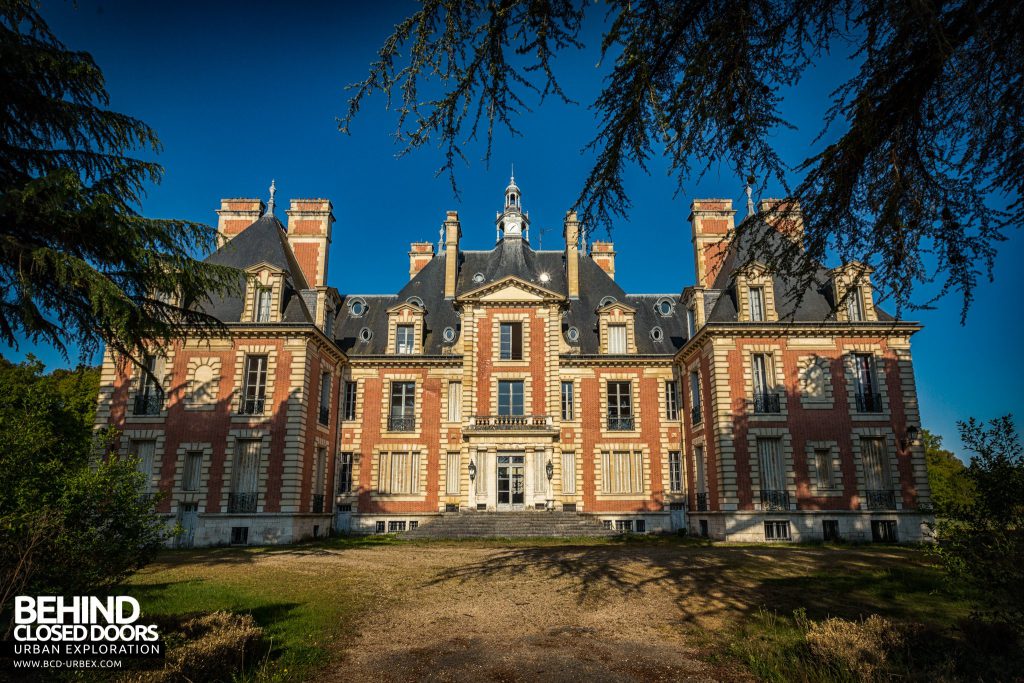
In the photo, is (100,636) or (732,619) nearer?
(100,636)

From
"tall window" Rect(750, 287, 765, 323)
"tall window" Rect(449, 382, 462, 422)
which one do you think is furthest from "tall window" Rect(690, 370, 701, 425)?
"tall window" Rect(449, 382, 462, 422)

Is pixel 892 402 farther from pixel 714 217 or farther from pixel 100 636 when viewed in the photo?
pixel 100 636

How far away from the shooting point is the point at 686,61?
496 cm

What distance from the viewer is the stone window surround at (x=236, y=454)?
69.7ft

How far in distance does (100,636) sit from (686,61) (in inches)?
277

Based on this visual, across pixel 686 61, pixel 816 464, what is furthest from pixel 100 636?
pixel 816 464

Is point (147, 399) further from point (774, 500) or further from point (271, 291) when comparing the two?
point (774, 500)

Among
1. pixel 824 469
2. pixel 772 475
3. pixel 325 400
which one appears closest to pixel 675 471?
pixel 772 475

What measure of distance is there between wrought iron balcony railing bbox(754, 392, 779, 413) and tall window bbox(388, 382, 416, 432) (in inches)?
545

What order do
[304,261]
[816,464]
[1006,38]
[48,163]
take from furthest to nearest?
[304,261]
[816,464]
[48,163]
[1006,38]

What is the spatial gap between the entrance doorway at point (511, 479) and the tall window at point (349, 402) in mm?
6881

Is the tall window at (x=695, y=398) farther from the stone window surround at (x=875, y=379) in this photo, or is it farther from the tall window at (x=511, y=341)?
the tall window at (x=511, y=341)

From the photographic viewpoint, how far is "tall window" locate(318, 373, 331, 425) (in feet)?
80.2

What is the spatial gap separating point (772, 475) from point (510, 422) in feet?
33.1
